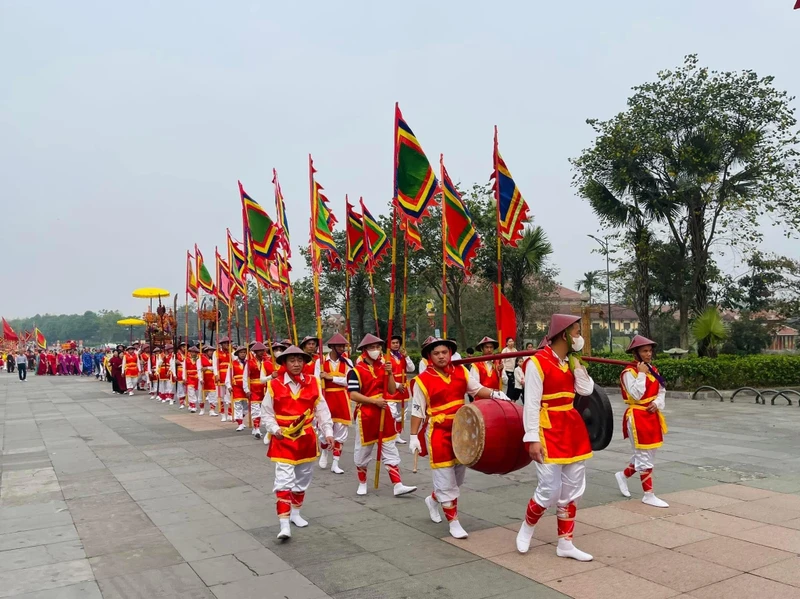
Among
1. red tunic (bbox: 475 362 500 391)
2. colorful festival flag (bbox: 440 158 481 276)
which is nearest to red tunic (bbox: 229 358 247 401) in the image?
red tunic (bbox: 475 362 500 391)

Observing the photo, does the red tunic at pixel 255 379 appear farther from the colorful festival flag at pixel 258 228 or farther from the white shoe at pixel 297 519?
the white shoe at pixel 297 519

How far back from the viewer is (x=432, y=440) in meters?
6.07

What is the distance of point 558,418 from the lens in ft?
17.4

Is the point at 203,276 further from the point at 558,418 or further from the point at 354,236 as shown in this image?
the point at 558,418

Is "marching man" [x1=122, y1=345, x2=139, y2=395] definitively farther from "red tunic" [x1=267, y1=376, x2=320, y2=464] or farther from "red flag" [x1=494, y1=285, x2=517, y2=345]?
"red tunic" [x1=267, y1=376, x2=320, y2=464]

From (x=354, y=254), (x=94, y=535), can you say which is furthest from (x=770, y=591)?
(x=354, y=254)

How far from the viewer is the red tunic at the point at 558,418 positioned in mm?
5230

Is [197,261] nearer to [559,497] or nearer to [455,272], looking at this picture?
[455,272]

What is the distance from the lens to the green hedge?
18.5 m

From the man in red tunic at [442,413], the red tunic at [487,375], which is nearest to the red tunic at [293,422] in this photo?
the man in red tunic at [442,413]

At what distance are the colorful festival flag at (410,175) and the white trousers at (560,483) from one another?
391cm

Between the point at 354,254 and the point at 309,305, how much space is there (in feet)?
82.0

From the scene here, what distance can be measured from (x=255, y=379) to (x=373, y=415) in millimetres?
5118

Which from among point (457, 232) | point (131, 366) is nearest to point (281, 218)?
point (457, 232)
